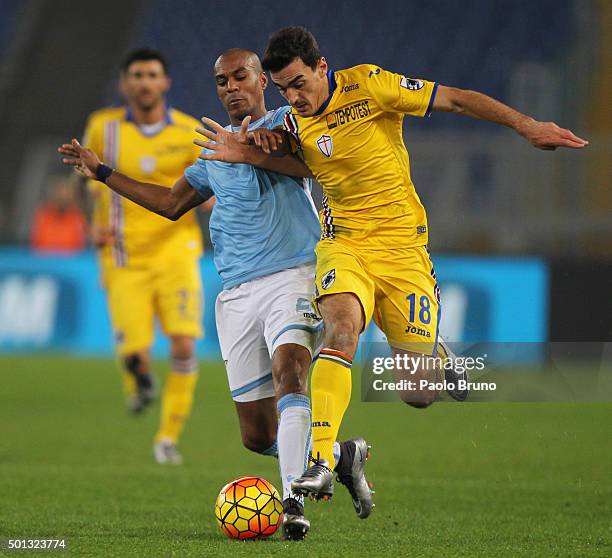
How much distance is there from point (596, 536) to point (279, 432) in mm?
1381

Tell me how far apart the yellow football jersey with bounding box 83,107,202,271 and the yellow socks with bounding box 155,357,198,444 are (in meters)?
0.77

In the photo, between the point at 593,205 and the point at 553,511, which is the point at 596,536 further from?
the point at 593,205

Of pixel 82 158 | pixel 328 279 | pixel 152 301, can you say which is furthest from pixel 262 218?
pixel 152 301

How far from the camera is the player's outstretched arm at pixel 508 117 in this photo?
196 inches

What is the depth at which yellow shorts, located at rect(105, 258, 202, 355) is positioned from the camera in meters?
8.44

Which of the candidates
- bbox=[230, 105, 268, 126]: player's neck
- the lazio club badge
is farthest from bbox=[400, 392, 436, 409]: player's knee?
bbox=[230, 105, 268, 126]: player's neck

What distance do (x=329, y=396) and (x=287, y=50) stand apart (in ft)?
4.71

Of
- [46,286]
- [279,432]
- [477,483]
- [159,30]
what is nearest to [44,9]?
[159,30]

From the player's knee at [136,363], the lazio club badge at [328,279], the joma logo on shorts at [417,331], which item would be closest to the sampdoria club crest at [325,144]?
the lazio club badge at [328,279]

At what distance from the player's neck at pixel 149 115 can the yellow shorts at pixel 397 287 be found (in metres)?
3.46

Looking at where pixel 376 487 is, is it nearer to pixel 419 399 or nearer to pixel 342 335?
pixel 419 399

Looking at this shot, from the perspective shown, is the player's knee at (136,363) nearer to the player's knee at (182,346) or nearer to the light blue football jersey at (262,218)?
the player's knee at (182,346)

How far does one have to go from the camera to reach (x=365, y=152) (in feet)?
17.8

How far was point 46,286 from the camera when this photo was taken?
13953 millimetres
